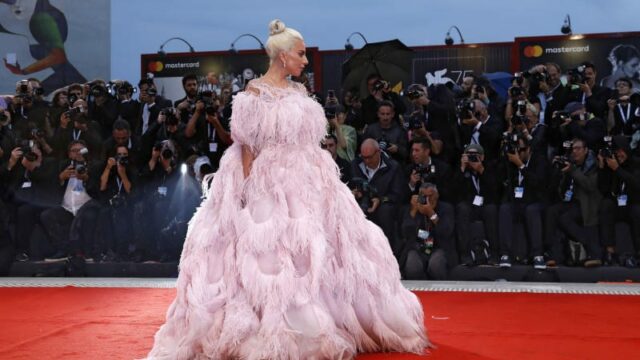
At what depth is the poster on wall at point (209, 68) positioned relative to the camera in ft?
39.6

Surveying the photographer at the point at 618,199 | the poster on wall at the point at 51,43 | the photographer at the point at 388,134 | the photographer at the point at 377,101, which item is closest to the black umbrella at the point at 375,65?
the photographer at the point at 377,101

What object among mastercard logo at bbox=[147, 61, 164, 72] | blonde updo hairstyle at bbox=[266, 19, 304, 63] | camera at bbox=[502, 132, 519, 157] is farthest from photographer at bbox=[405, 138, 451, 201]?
mastercard logo at bbox=[147, 61, 164, 72]

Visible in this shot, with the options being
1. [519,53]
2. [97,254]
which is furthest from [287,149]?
[519,53]

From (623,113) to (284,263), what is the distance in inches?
218

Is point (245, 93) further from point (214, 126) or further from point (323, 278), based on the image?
point (214, 126)

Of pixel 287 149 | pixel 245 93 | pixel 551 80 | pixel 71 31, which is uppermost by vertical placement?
pixel 71 31

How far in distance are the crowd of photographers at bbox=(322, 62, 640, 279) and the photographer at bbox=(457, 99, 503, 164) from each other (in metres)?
0.01

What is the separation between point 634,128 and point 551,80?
1229 mm

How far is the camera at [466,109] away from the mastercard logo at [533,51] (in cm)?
389

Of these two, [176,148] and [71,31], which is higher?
[71,31]

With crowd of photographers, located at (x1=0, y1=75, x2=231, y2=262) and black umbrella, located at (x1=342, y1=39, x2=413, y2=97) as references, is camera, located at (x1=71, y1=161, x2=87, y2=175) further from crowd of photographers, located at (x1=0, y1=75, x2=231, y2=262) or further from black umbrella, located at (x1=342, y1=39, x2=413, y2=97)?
black umbrella, located at (x1=342, y1=39, x2=413, y2=97)

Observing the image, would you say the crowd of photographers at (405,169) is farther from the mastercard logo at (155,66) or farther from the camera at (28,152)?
the mastercard logo at (155,66)

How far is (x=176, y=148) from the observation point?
7.81 m

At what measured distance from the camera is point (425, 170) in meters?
7.14
